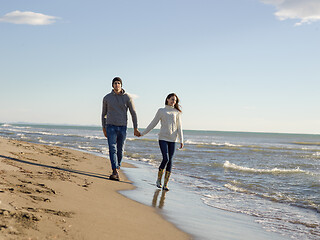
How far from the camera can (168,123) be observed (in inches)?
251

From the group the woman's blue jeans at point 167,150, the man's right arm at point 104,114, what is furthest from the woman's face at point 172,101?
the man's right arm at point 104,114

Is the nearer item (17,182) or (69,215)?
(69,215)

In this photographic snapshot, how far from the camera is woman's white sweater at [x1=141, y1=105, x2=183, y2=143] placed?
637 centimetres

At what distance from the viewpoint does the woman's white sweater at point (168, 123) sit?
6.37 meters

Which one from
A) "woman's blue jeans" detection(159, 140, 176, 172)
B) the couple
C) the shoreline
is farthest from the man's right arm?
the shoreline

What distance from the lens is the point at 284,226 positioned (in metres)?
4.63

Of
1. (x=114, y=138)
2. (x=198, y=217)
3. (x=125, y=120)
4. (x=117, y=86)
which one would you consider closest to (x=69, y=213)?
(x=198, y=217)

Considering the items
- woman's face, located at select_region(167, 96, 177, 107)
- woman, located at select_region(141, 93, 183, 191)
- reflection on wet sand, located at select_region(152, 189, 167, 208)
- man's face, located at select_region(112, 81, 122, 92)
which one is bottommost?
reflection on wet sand, located at select_region(152, 189, 167, 208)

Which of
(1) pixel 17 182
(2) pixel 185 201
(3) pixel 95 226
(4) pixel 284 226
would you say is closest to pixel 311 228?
(4) pixel 284 226

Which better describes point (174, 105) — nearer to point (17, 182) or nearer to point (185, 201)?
point (185, 201)

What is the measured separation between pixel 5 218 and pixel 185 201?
335 cm

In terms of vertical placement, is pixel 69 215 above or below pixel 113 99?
below

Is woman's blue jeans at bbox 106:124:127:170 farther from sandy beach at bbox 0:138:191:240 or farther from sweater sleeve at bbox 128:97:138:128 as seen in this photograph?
sandy beach at bbox 0:138:191:240

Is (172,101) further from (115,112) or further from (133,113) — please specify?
(115,112)
